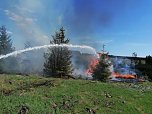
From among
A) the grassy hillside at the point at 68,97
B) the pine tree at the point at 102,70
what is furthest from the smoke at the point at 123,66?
the grassy hillside at the point at 68,97

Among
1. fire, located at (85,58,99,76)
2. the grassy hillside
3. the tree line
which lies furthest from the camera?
fire, located at (85,58,99,76)

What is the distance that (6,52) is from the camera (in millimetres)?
64812

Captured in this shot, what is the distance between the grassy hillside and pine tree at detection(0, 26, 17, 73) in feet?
104

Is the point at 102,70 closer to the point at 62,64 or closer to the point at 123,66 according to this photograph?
the point at 62,64

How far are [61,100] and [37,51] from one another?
1945 inches

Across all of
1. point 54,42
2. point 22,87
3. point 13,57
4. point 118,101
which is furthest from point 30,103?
point 13,57

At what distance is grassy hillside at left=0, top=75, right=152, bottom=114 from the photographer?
19.1 m

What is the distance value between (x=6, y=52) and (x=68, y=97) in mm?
45729

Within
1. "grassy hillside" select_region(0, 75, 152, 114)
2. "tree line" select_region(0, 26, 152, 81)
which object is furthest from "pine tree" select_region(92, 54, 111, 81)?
"grassy hillside" select_region(0, 75, 152, 114)

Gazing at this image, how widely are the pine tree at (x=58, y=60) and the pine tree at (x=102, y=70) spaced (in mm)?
3736

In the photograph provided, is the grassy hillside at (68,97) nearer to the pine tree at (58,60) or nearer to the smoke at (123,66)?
the pine tree at (58,60)

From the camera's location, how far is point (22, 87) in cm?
2309

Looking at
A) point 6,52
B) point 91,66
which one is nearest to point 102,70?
point 91,66

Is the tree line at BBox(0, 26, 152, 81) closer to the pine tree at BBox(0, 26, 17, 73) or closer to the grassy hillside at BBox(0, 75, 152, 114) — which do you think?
the pine tree at BBox(0, 26, 17, 73)
